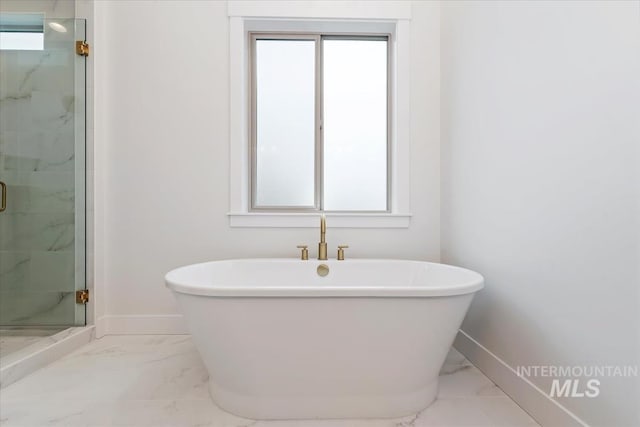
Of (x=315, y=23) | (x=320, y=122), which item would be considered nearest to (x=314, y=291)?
(x=320, y=122)

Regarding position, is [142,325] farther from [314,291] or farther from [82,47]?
[82,47]

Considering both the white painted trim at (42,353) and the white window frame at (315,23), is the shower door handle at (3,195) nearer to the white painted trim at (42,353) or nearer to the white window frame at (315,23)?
the white painted trim at (42,353)

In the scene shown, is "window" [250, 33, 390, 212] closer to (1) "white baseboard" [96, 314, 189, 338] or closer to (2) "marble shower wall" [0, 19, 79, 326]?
(1) "white baseboard" [96, 314, 189, 338]

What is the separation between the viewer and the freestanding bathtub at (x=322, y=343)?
121 centimetres

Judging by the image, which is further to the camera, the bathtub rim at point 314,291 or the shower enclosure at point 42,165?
the shower enclosure at point 42,165

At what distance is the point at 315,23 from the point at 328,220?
51.6 inches

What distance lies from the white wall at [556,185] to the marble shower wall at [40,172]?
2382 millimetres

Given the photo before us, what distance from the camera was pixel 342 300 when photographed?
1.22 m

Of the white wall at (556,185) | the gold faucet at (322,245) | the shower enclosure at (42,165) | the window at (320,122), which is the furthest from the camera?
the window at (320,122)

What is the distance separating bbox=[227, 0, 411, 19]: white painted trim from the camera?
7.07 feet

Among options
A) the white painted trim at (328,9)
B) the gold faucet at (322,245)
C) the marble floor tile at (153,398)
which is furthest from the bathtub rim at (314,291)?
the white painted trim at (328,9)

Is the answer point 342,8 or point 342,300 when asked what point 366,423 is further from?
point 342,8

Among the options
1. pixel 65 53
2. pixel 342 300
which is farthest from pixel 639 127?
pixel 65 53

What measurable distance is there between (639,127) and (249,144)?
1.97 metres
